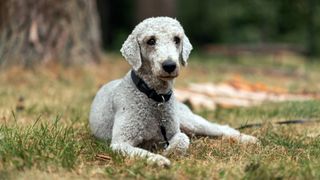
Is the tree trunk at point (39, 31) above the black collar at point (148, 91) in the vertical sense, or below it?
below

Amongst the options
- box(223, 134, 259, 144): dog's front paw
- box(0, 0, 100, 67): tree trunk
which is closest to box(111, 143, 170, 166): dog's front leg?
box(223, 134, 259, 144): dog's front paw

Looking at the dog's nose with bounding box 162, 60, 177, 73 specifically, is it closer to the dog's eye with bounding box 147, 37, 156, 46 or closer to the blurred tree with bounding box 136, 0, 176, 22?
the dog's eye with bounding box 147, 37, 156, 46

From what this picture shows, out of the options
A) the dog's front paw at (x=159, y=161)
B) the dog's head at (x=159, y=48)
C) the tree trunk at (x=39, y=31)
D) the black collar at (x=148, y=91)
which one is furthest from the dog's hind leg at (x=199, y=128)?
the tree trunk at (x=39, y=31)

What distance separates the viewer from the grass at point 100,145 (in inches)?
160

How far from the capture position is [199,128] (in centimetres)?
564

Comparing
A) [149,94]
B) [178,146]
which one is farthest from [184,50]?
[178,146]

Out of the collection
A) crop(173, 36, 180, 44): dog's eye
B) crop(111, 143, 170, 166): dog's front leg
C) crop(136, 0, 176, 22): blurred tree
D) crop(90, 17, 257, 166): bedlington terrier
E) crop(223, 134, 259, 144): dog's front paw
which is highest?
crop(173, 36, 180, 44): dog's eye

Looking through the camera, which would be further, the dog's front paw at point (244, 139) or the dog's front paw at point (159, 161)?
the dog's front paw at point (244, 139)

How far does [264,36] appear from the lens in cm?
2470

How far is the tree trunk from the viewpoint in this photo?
9.92 m

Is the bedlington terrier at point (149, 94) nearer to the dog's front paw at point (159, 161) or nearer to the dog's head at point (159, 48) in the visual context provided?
the dog's head at point (159, 48)

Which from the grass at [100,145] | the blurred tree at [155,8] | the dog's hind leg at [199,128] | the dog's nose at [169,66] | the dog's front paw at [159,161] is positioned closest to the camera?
the grass at [100,145]

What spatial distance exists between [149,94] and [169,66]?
0.50 m

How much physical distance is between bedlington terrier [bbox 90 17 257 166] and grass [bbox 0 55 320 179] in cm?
17
